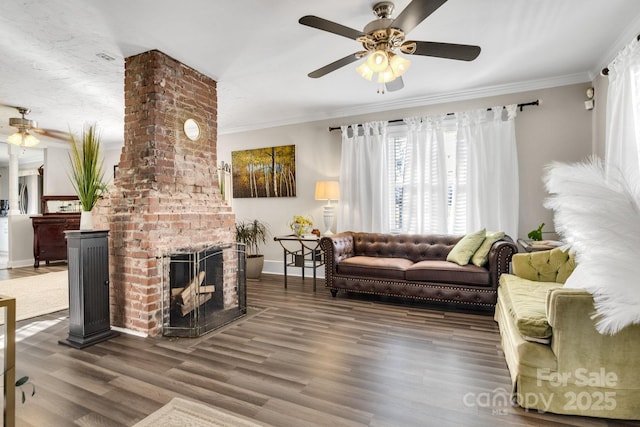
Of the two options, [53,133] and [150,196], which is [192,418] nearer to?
[150,196]

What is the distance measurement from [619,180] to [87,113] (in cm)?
617

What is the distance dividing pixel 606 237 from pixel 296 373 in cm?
187

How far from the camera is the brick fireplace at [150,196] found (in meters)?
2.82

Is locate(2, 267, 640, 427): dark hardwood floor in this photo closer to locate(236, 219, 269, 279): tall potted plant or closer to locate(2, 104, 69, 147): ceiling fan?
locate(236, 219, 269, 279): tall potted plant

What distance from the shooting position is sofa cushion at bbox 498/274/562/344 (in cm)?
175

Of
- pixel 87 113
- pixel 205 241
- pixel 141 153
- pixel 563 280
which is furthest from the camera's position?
pixel 87 113

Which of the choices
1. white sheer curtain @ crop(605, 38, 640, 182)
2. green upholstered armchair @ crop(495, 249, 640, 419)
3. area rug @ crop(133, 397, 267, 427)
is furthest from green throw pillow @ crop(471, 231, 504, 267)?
area rug @ crop(133, 397, 267, 427)

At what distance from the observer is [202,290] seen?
10.5 ft

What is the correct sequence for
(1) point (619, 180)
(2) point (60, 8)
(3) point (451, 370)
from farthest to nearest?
(2) point (60, 8) → (3) point (451, 370) → (1) point (619, 180)

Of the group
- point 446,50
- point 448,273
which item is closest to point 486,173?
point 448,273

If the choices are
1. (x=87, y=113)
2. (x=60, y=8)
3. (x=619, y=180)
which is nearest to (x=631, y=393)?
(x=619, y=180)

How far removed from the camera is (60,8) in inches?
94.0

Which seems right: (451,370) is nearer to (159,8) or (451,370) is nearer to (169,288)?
(169,288)

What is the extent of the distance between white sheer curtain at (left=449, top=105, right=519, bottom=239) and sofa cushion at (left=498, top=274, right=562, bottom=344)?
1315mm
